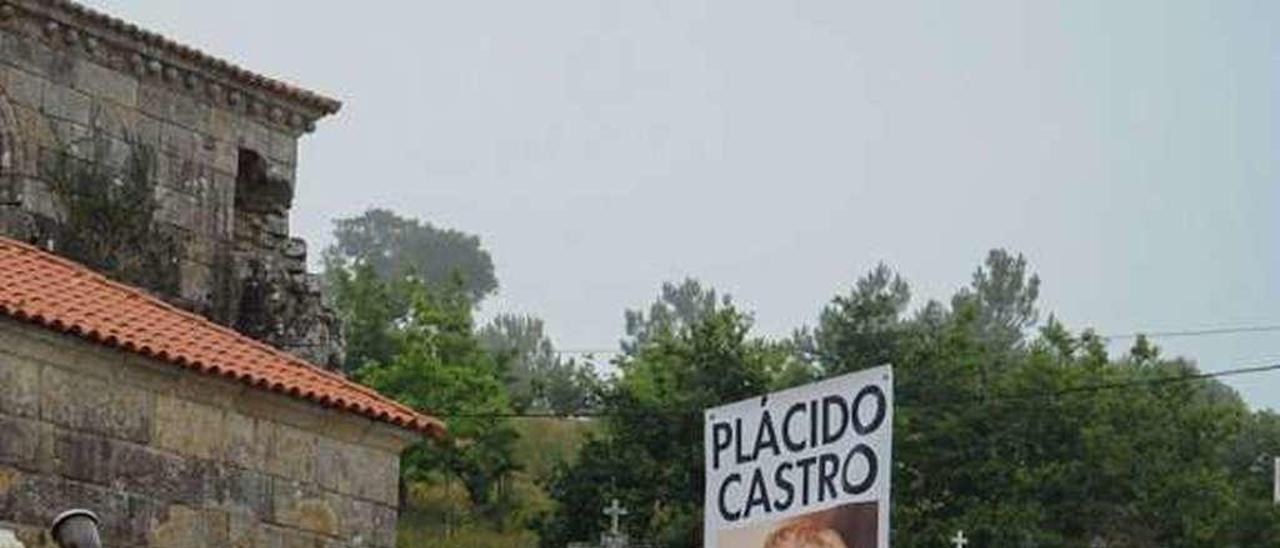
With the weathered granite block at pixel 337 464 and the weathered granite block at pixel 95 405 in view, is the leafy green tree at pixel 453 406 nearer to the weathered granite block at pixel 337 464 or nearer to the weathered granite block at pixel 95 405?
the weathered granite block at pixel 337 464

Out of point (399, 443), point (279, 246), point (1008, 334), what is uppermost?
point (1008, 334)

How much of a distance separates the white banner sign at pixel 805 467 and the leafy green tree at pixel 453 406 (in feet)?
111

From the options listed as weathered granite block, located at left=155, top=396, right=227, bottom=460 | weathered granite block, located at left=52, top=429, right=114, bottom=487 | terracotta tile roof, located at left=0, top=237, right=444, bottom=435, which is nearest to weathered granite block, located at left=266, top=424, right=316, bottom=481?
terracotta tile roof, located at left=0, top=237, right=444, bottom=435

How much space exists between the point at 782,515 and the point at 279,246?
19078 millimetres

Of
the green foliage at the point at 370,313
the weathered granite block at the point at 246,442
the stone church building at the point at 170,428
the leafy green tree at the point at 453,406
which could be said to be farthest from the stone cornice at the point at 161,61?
the green foliage at the point at 370,313

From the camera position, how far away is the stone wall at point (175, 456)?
1213cm

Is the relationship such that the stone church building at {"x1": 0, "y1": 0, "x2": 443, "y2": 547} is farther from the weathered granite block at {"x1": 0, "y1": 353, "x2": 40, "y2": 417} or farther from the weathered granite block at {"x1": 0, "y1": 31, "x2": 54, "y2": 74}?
the weathered granite block at {"x1": 0, "y1": 31, "x2": 54, "y2": 74}

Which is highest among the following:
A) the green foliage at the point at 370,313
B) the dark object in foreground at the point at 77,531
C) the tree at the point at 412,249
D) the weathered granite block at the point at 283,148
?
the tree at the point at 412,249

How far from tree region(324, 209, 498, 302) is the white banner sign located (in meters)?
109

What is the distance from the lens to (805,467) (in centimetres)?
973

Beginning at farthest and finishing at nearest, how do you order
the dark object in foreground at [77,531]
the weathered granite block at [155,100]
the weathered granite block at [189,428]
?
the weathered granite block at [155,100]
the weathered granite block at [189,428]
the dark object in foreground at [77,531]

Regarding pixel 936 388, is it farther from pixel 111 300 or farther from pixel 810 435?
pixel 810 435

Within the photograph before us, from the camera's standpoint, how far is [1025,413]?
44500 mm

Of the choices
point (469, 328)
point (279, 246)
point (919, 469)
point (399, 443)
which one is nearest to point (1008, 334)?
point (469, 328)
